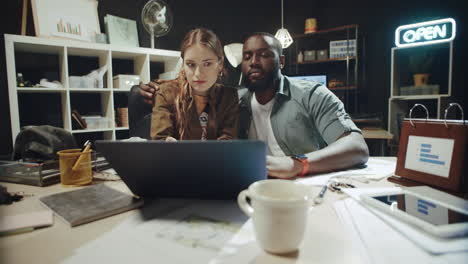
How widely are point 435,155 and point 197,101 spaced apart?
0.98 metres

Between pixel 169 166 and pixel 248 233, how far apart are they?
25 cm

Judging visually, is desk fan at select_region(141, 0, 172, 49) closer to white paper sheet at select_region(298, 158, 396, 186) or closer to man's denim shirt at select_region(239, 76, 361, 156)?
man's denim shirt at select_region(239, 76, 361, 156)

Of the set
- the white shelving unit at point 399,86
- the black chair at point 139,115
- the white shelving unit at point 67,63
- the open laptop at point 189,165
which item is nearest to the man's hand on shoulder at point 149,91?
the black chair at point 139,115

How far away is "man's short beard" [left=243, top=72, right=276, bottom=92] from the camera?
1.55m

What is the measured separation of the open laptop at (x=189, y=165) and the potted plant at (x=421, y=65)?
145 inches

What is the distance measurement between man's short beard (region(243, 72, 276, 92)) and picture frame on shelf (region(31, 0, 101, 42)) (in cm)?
218

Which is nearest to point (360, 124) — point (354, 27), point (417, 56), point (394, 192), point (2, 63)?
point (417, 56)

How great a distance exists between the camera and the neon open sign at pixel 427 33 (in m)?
3.16

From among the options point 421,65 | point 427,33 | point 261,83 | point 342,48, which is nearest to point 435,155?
point 261,83

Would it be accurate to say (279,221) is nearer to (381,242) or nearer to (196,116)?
(381,242)

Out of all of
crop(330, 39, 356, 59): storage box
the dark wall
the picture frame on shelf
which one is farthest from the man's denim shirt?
crop(330, 39, 356, 59): storage box

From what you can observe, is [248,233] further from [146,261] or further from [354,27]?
[354,27]

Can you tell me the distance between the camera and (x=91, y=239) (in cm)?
54

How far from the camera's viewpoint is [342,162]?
3.45 feet
